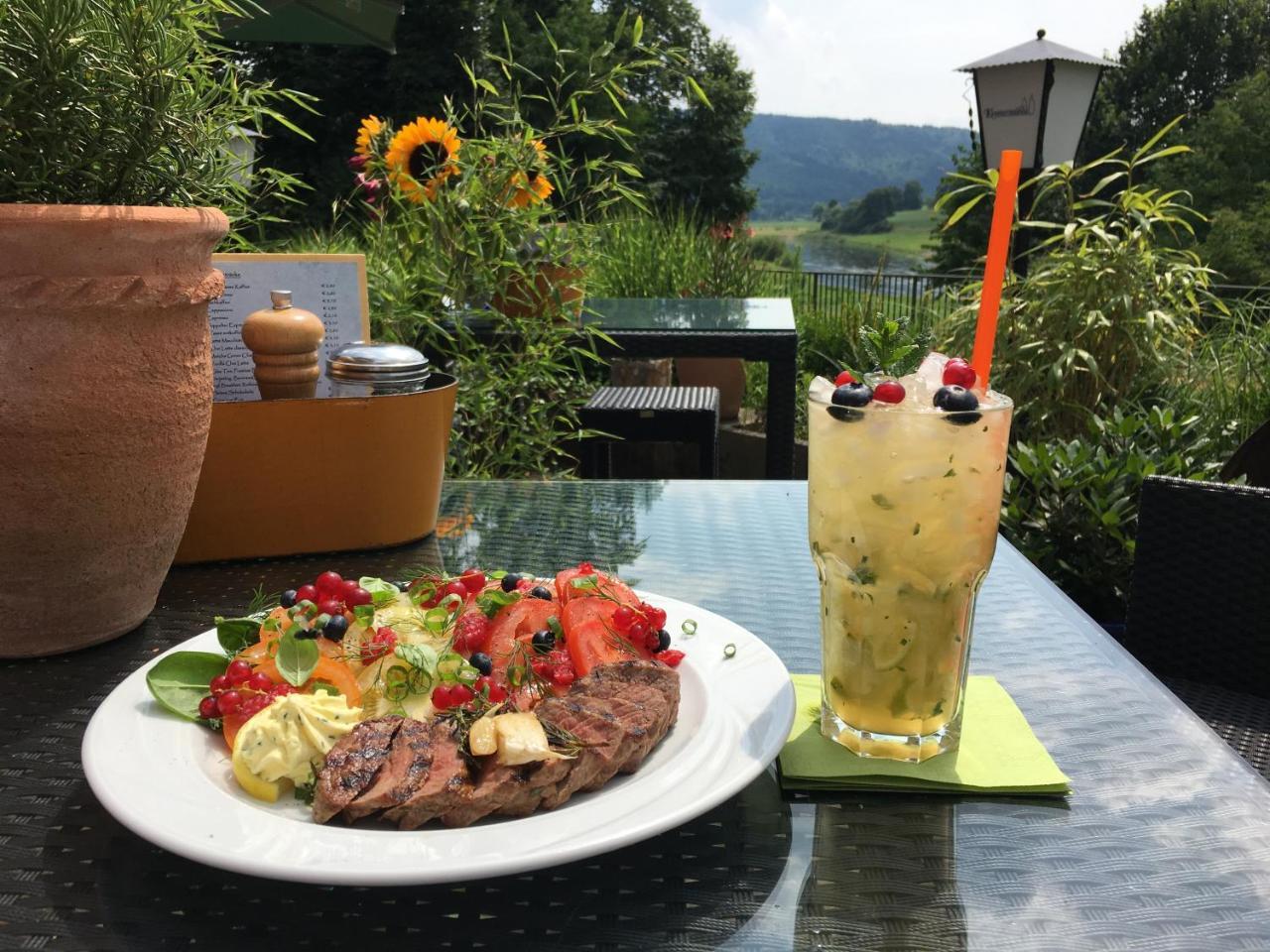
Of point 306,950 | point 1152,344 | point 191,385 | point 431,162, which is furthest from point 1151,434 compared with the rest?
point 306,950

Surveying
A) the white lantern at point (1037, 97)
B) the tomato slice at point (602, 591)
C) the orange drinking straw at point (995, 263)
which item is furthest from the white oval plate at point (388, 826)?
the white lantern at point (1037, 97)

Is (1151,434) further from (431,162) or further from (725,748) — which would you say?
(725,748)

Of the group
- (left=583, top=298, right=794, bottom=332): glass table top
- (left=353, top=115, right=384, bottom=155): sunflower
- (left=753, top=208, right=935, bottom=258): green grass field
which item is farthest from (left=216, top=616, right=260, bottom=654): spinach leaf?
(left=753, top=208, right=935, bottom=258): green grass field

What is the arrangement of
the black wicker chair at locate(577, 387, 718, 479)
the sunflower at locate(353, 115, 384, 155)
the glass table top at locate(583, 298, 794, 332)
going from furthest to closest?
the black wicker chair at locate(577, 387, 718, 479), the glass table top at locate(583, 298, 794, 332), the sunflower at locate(353, 115, 384, 155)

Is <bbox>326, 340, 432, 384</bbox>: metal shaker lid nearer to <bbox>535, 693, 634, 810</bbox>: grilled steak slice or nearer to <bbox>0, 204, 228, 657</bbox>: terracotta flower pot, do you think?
<bbox>0, 204, 228, 657</bbox>: terracotta flower pot

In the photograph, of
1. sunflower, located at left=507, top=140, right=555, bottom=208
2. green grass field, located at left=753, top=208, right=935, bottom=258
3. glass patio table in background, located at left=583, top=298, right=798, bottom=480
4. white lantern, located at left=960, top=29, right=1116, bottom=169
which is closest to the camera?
sunflower, located at left=507, top=140, right=555, bottom=208

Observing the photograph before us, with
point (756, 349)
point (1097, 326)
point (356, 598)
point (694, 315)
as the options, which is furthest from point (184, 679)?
point (1097, 326)
